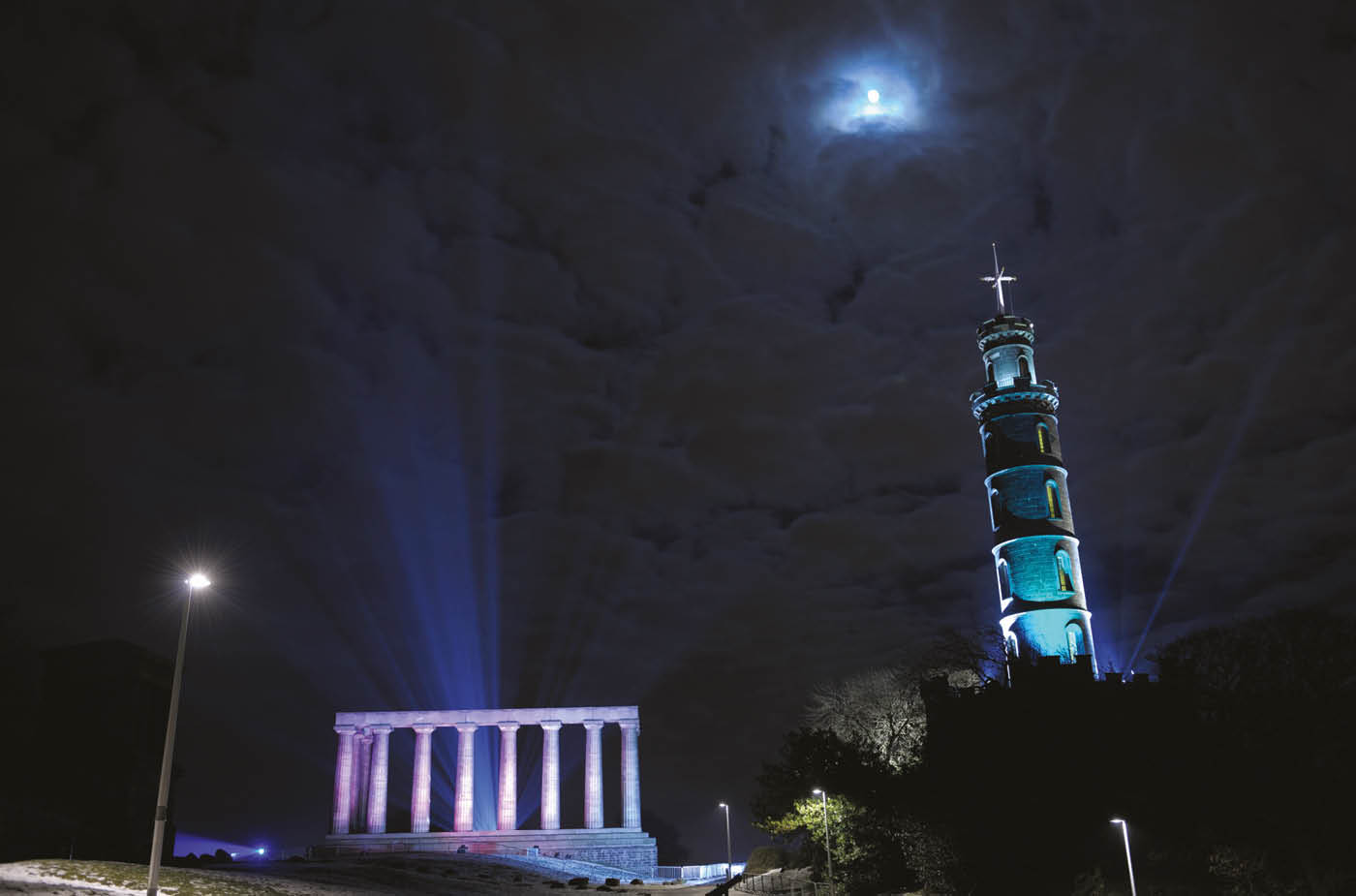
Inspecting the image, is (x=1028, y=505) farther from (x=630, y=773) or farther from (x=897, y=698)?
(x=630, y=773)

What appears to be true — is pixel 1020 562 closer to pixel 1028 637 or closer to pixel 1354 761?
pixel 1028 637

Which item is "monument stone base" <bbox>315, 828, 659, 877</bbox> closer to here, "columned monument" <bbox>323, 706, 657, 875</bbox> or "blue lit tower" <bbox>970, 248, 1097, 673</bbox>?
"columned monument" <bbox>323, 706, 657, 875</bbox>

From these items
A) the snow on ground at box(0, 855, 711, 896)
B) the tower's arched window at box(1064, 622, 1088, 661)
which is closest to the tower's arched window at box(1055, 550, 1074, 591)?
the tower's arched window at box(1064, 622, 1088, 661)

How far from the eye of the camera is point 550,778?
117 metres

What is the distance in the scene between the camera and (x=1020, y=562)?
75.4m

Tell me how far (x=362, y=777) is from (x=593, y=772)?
26.9 m

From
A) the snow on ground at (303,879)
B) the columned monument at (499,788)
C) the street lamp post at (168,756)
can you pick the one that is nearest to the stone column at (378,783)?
the columned monument at (499,788)

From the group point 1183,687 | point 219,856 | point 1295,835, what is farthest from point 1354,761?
point 219,856

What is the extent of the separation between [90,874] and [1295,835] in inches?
1876

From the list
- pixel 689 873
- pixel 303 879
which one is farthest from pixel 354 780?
pixel 303 879

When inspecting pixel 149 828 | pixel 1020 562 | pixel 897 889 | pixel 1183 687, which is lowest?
pixel 897 889

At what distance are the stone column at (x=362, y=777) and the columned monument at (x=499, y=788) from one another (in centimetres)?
11

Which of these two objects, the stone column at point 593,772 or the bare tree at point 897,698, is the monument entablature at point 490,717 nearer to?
the stone column at point 593,772

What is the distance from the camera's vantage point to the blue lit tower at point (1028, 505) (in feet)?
240
